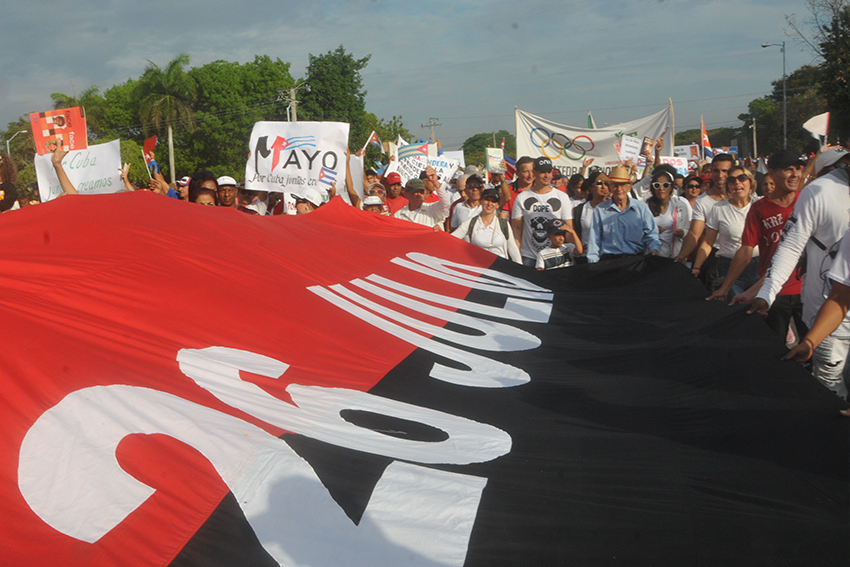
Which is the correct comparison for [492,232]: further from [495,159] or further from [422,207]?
[495,159]

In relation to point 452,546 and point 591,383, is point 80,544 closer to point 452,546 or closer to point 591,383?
point 452,546

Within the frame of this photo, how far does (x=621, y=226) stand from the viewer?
6.47 m

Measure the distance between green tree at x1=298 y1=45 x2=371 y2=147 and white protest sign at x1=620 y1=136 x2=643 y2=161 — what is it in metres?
47.9

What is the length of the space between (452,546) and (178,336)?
1600 millimetres

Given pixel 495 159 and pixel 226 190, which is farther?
pixel 495 159

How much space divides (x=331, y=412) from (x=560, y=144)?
35.1 ft

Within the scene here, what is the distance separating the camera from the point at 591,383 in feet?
12.6

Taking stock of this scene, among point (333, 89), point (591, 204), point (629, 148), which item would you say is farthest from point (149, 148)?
point (333, 89)

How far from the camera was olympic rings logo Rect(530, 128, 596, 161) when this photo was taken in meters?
12.6

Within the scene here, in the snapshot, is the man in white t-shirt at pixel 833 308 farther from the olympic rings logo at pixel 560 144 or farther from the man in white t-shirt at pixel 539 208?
the olympic rings logo at pixel 560 144

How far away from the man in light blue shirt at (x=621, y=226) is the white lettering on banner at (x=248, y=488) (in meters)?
4.40

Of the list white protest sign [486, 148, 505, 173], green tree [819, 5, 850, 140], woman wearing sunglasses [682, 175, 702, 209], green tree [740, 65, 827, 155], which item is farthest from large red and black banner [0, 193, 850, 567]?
green tree [740, 65, 827, 155]

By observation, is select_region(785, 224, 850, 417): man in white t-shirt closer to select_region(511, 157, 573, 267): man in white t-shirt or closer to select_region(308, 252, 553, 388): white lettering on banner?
select_region(308, 252, 553, 388): white lettering on banner

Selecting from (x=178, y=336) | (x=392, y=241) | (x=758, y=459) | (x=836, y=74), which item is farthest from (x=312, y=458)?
(x=836, y=74)
